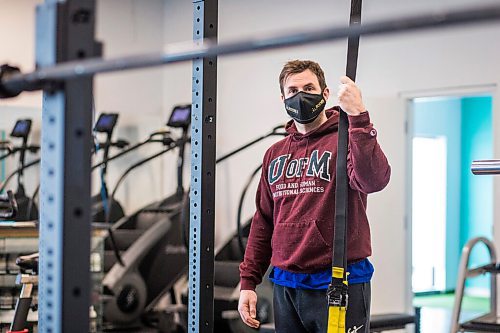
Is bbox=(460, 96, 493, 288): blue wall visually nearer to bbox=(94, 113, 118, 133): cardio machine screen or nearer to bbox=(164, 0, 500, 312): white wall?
bbox=(164, 0, 500, 312): white wall

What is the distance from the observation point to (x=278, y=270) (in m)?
2.54

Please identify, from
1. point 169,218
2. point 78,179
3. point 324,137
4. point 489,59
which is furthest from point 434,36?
point 78,179

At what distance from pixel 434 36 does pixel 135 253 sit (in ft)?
10.00

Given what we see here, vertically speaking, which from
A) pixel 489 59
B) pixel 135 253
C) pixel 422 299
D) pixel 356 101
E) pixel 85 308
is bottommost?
pixel 422 299


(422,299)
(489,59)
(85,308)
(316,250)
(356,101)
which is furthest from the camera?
(422,299)

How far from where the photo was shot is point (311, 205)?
8.04ft

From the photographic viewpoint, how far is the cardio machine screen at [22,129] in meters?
7.10

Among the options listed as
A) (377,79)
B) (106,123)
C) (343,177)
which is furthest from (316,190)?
(106,123)

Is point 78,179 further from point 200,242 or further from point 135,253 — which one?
point 135,253

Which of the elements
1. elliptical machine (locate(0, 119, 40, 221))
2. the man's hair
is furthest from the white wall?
the man's hair

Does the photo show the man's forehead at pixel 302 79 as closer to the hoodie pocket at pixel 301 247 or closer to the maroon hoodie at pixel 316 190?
the maroon hoodie at pixel 316 190

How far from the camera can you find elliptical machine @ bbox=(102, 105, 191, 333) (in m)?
6.61

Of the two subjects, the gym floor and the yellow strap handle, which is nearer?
the yellow strap handle

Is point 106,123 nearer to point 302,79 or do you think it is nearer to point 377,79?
point 377,79
